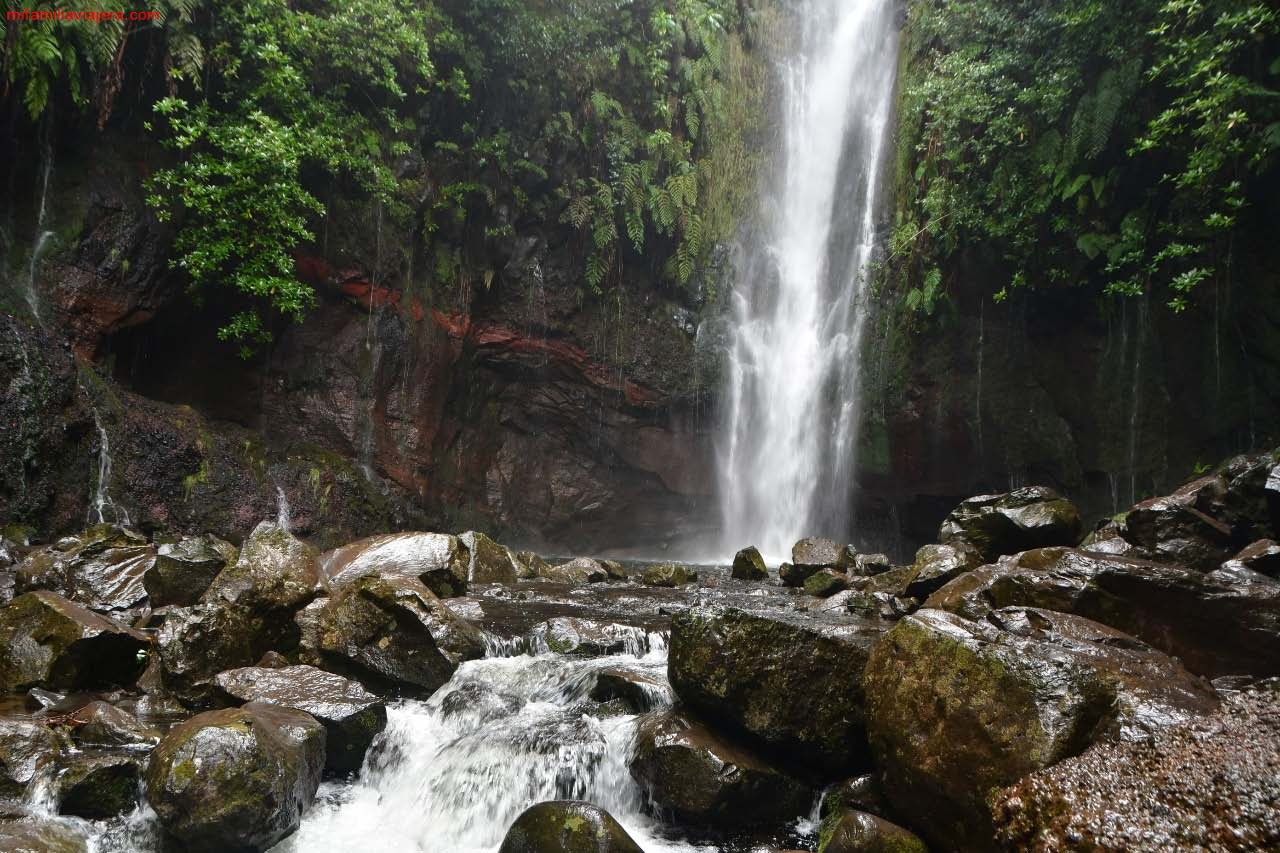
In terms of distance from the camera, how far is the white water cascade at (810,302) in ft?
56.0

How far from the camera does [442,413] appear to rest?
51.0ft

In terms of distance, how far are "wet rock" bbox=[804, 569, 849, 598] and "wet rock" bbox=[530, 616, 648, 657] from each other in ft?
11.5

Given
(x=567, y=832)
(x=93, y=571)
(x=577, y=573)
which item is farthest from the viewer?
(x=577, y=573)

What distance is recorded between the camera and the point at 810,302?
60.0 feet

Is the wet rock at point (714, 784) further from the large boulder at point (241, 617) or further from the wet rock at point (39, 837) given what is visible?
the large boulder at point (241, 617)

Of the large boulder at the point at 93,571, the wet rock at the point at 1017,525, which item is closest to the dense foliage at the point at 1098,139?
the wet rock at the point at 1017,525

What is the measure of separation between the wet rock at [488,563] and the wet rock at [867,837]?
6624 millimetres

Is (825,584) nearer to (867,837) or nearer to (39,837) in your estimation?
(867,837)

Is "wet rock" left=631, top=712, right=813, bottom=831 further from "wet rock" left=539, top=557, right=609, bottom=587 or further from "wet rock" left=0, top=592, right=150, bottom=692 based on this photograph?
"wet rock" left=539, top=557, right=609, bottom=587

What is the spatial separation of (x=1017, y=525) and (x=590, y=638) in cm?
527

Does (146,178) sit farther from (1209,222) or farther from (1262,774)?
(1209,222)

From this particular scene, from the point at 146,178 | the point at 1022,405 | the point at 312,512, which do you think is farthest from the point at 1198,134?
the point at 146,178

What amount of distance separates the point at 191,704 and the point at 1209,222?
12414 mm

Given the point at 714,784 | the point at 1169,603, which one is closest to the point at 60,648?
the point at 714,784
